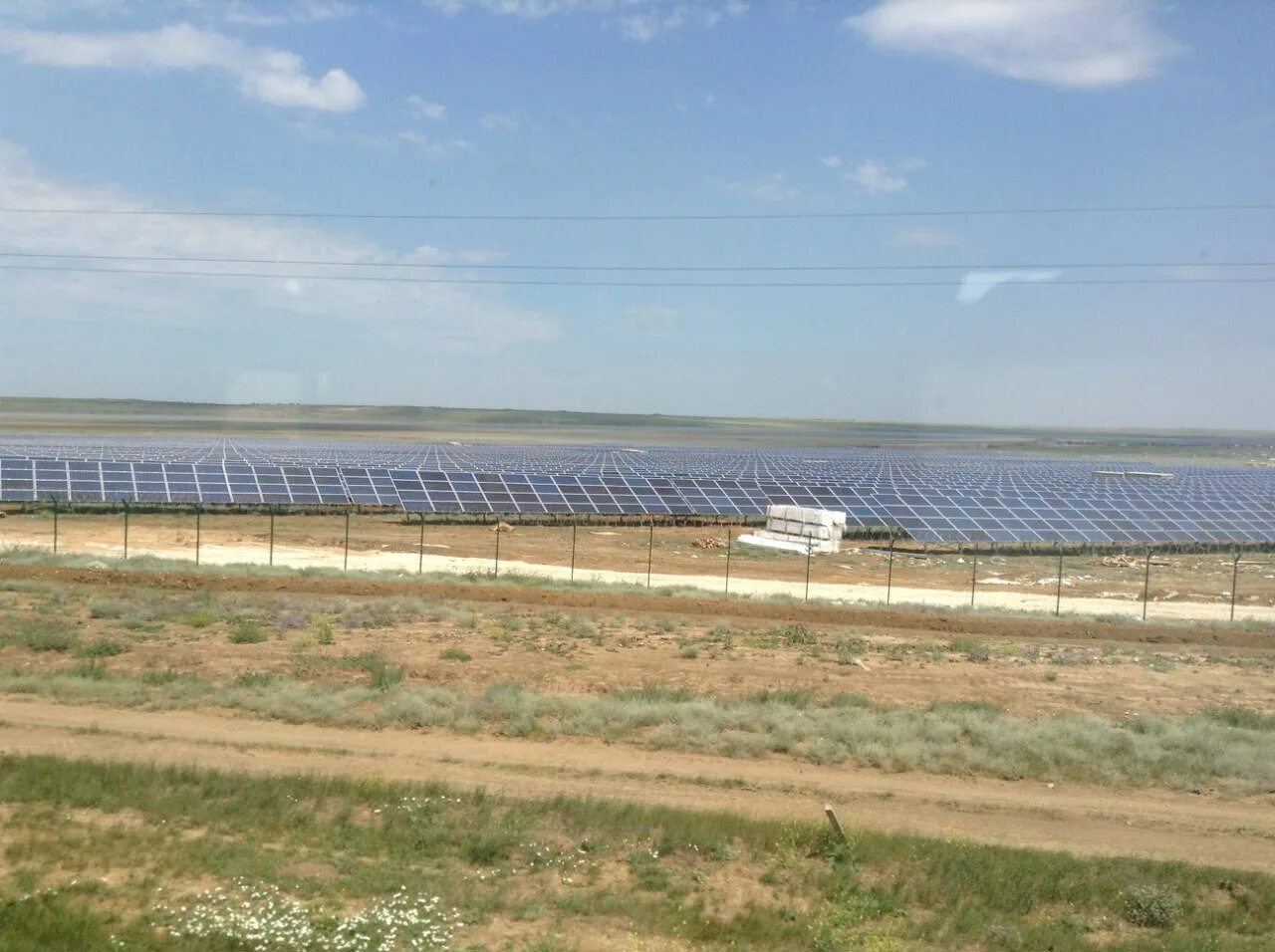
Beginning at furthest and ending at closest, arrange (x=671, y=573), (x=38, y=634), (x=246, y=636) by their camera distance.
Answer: (x=671, y=573), (x=246, y=636), (x=38, y=634)

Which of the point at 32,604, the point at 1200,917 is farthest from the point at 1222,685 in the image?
the point at 32,604

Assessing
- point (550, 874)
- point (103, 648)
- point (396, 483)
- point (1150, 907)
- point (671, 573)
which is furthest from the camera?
point (396, 483)

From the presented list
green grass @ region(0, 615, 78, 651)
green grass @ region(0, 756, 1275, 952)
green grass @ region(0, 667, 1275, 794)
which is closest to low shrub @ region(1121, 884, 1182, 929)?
green grass @ region(0, 756, 1275, 952)

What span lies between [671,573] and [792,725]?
23.0 metres

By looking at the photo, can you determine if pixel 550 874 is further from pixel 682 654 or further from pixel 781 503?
pixel 781 503

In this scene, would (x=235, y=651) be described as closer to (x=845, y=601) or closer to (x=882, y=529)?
(x=845, y=601)

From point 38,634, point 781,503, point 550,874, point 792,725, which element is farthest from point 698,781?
point 781,503

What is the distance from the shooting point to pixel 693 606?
29.6 m

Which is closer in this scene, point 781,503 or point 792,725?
point 792,725

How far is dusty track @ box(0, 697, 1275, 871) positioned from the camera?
12.4 meters

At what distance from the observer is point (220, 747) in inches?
549

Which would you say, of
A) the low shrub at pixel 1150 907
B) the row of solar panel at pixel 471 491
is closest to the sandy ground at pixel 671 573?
the row of solar panel at pixel 471 491

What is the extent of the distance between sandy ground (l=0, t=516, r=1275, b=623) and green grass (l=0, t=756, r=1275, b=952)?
2131 cm

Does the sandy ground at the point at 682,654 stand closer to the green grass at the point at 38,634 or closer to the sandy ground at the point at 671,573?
the green grass at the point at 38,634
